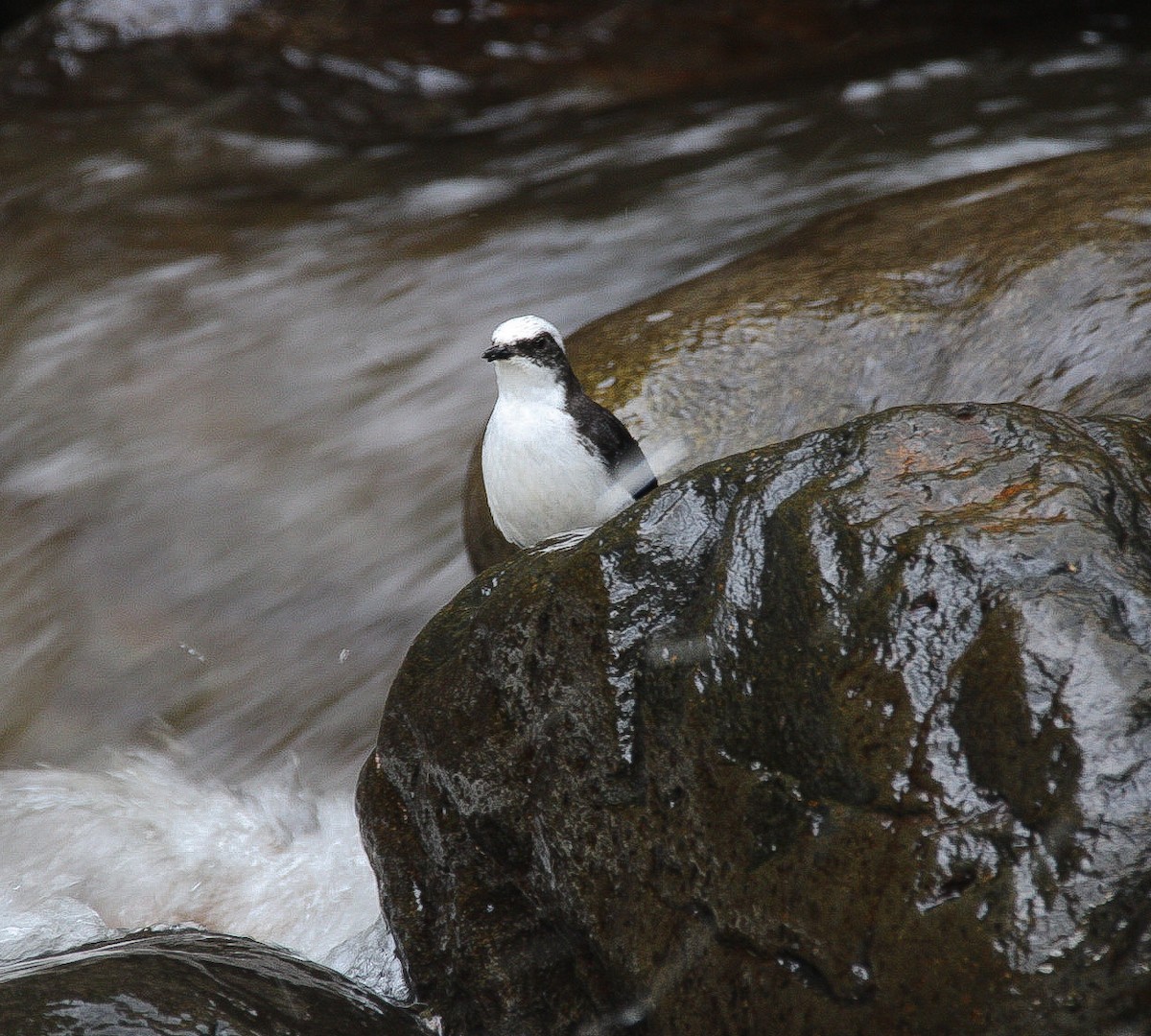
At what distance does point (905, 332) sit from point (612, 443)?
1316 millimetres

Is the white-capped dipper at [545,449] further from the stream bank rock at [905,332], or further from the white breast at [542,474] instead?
the stream bank rock at [905,332]

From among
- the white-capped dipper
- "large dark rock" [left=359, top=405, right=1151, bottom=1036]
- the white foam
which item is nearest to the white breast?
the white-capped dipper

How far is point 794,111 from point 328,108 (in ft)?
11.6

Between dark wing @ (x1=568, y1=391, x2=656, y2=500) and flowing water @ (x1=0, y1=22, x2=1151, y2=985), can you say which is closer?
dark wing @ (x1=568, y1=391, x2=656, y2=500)

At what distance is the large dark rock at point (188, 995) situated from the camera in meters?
2.83

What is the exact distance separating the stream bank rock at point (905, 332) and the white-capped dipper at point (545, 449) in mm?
648

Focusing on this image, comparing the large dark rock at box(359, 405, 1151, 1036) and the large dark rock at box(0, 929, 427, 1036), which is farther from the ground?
the large dark rock at box(359, 405, 1151, 1036)

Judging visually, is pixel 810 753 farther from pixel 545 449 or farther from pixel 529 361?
pixel 529 361

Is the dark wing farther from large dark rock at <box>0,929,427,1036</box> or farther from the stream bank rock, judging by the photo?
large dark rock at <box>0,929,427,1036</box>

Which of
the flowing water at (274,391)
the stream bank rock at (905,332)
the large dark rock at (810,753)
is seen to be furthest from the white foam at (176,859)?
Answer: the stream bank rock at (905,332)

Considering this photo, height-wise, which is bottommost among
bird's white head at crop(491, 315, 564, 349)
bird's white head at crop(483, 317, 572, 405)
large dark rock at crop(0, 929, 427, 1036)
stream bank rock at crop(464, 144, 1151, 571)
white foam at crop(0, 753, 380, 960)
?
white foam at crop(0, 753, 380, 960)

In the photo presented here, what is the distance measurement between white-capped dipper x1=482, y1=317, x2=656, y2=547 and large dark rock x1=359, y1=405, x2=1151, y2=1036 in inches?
27.5

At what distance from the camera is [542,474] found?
3.83 m

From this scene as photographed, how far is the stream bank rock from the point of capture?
434 centimetres
